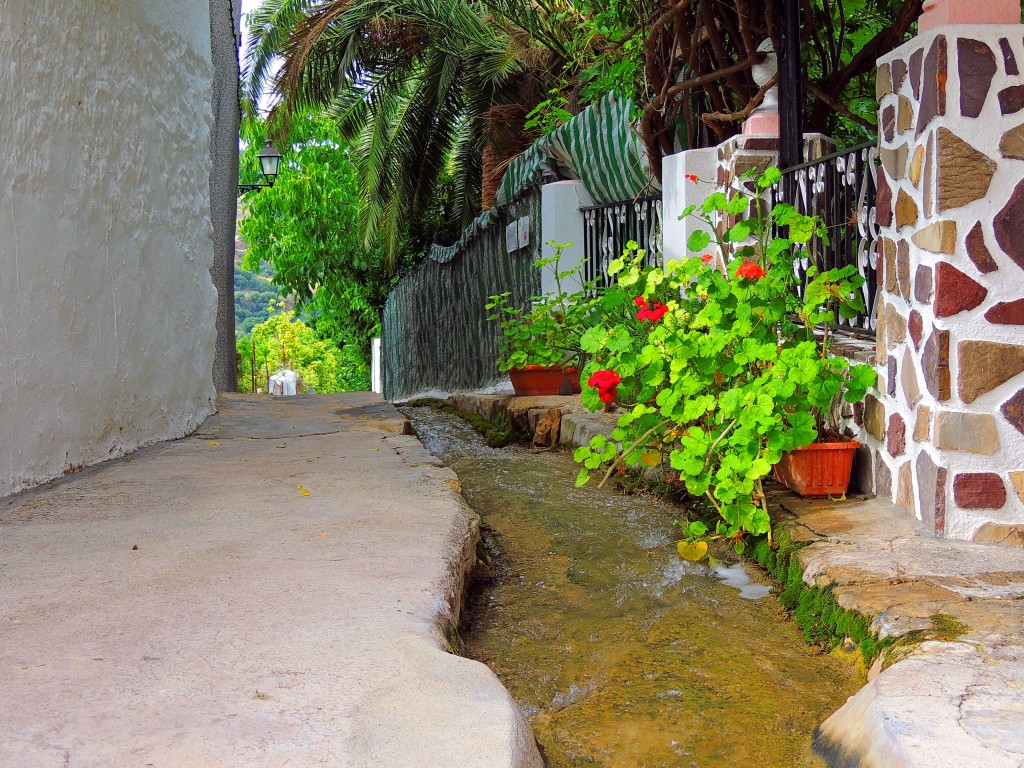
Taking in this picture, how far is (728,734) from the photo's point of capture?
1.90 m

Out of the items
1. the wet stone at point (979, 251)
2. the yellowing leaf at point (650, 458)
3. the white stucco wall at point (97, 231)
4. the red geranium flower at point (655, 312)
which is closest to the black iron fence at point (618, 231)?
the red geranium flower at point (655, 312)

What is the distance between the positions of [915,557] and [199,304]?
176 inches

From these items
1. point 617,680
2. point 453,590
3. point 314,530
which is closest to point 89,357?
point 314,530

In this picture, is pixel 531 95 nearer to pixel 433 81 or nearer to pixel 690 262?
pixel 433 81

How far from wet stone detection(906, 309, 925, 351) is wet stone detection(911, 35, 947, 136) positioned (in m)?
0.57

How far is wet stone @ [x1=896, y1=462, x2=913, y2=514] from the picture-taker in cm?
302

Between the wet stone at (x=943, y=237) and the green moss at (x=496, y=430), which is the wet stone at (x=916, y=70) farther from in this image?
the green moss at (x=496, y=430)

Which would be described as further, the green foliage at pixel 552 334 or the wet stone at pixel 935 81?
the green foliage at pixel 552 334

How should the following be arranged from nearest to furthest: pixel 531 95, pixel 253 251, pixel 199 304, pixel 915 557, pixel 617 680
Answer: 1. pixel 617 680
2. pixel 915 557
3. pixel 199 304
4. pixel 531 95
5. pixel 253 251

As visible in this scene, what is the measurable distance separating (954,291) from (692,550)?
1.08m

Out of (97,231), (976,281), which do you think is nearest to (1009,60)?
(976,281)

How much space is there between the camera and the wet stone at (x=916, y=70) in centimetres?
292

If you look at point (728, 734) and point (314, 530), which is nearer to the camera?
point (728, 734)

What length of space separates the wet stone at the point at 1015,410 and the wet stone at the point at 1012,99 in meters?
0.81
